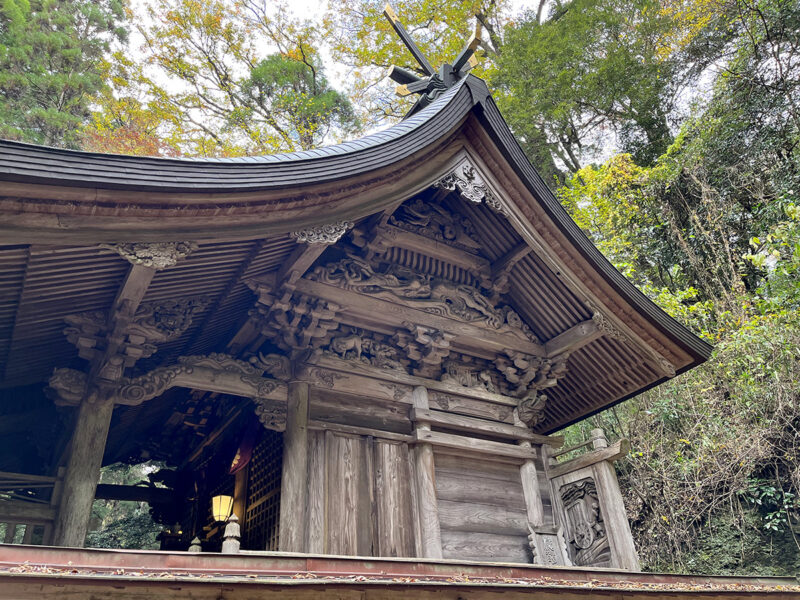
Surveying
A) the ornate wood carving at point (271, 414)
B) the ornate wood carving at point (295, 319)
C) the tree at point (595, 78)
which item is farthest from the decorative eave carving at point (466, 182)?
the tree at point (595, 78)

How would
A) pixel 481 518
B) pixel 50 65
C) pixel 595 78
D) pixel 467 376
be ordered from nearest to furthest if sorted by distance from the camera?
pixel 481 518 < pixel 467 376 < pixel 50 65 < pixel 595 78

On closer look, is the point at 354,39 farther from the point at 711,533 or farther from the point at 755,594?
the point at 755,594

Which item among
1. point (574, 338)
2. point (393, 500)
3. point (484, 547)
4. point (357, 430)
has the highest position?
point (574, 338)

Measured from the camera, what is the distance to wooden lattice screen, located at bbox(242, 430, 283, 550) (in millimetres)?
5728

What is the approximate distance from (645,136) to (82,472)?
18629 millimetres

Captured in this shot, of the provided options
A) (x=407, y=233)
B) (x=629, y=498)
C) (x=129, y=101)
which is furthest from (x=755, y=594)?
(x=129, y=101)

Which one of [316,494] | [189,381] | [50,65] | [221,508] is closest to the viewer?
[189,381]

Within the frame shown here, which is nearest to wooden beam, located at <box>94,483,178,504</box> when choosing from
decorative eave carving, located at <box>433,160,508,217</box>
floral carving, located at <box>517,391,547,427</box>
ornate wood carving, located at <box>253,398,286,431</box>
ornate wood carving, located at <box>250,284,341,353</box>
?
ornate wood carving, located at <box>253,398,286,431</box>

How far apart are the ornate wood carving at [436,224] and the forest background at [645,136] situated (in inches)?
228

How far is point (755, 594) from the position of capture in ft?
14.3

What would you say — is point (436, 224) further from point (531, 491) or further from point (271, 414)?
point (531, 491)

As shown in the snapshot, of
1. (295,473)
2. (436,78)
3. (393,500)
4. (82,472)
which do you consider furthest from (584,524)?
(436,78)

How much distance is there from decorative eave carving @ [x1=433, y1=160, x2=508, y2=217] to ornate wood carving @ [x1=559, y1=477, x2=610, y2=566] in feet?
11.4

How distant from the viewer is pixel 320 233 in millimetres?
4398
